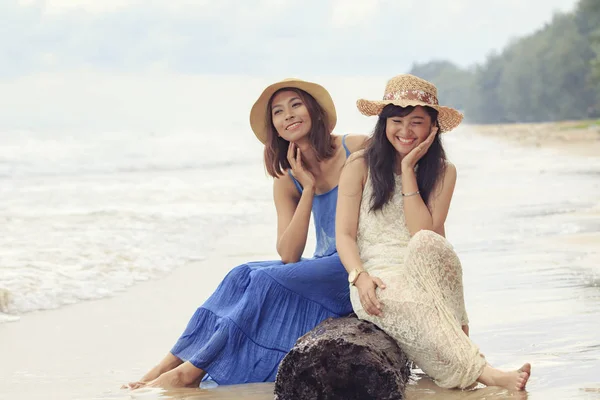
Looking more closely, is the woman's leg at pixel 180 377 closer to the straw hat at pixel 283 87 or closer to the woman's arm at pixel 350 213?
the woman's arm at pixel 350 213

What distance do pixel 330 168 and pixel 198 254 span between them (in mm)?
4949

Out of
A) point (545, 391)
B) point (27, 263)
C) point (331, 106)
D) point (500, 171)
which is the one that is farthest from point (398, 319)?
point (500, 171)

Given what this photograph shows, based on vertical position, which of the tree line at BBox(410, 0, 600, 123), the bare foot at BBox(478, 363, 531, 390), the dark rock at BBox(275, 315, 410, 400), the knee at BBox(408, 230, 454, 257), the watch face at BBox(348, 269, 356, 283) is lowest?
the bare foot at BBox(478, 363, 531, 390)

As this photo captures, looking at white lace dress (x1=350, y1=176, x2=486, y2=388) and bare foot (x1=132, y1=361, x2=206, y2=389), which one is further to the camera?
bare foot (x1=132, y1=361, x2=206, y2=389)

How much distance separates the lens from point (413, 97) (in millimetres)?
4254

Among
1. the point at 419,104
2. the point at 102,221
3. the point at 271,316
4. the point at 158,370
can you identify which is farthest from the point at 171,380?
the point at 102,221

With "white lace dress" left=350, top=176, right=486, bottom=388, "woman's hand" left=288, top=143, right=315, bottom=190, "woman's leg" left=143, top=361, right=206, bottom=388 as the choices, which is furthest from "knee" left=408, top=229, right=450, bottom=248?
"woman's leg" left=143, top=361, right=206, bottom=388

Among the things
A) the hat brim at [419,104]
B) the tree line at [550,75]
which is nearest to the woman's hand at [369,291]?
the hat brim at [419,104]

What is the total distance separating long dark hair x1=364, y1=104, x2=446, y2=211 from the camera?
14.0 ft

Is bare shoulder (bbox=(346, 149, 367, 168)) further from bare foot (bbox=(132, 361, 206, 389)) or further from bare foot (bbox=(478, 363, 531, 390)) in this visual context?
bare foot (bbox=(132, 361, 206, 389))

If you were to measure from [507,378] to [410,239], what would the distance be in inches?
29.4

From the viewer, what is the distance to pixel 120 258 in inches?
348

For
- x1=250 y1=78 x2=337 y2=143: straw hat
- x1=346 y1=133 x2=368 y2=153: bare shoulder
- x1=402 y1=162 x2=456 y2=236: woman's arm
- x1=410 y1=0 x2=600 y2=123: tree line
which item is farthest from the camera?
x1=410 y1=0 x2=600 y2=123: tree line

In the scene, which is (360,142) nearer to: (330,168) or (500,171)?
(330,168)
